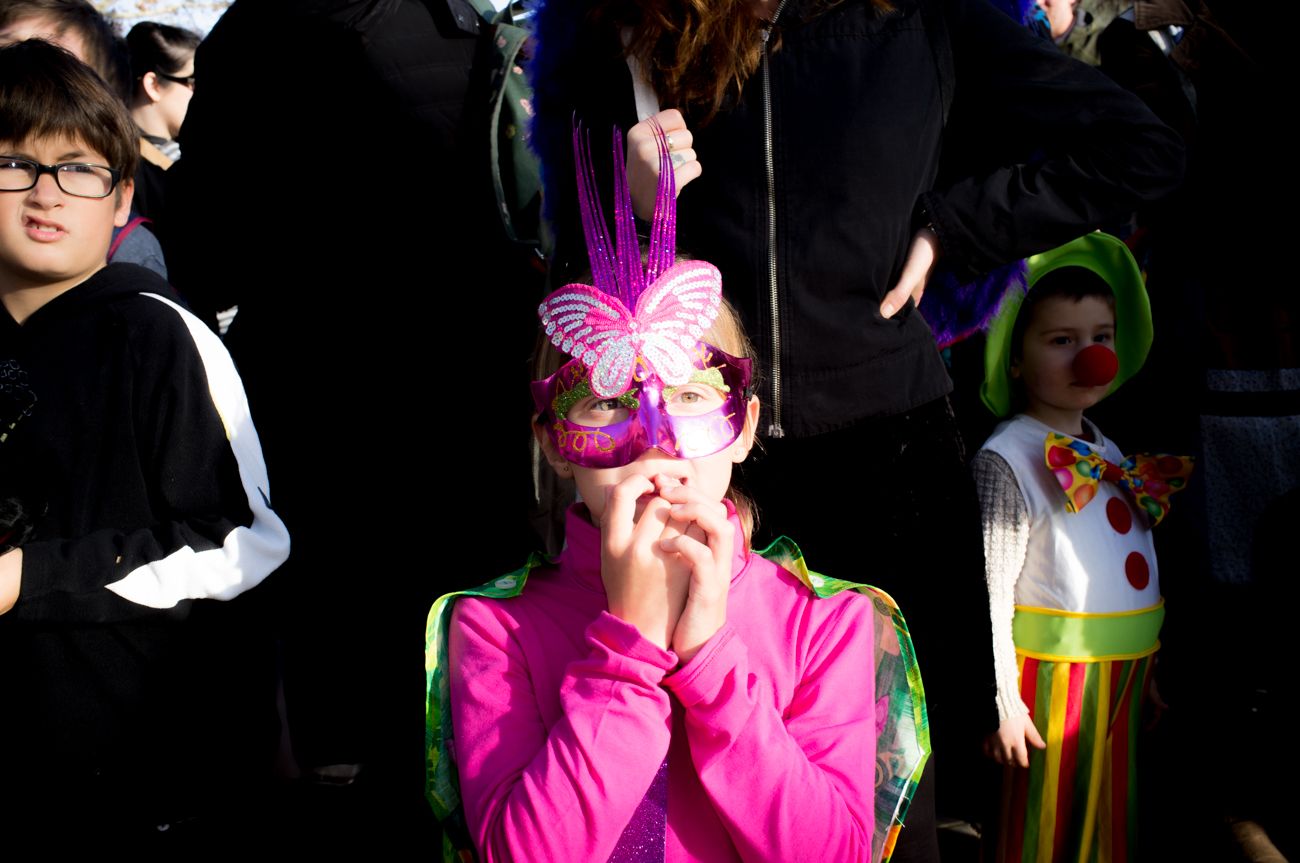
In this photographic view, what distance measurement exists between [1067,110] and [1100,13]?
2.32 m

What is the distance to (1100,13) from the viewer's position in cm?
395

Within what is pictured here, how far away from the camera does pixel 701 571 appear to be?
1.48 meters

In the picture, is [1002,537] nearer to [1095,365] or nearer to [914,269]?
[1095,365]

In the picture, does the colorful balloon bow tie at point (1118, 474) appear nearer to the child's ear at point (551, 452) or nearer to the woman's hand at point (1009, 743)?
the woman's hand at point (1009, 743)

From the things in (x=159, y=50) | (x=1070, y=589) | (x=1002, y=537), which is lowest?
(x=1070, y=589)

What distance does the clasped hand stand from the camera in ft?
4.89

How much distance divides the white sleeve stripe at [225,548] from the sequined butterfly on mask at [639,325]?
775mm

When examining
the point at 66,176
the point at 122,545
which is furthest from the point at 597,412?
the point at 66,176

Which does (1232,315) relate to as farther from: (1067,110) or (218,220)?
(218,220)

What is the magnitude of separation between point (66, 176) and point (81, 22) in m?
1.19

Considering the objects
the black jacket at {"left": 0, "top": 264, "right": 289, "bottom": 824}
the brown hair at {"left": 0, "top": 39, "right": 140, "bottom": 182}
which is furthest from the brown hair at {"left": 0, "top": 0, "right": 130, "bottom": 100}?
the black jacket at {"left": 0, "top": 264, "right": 289, "bottom": 824}

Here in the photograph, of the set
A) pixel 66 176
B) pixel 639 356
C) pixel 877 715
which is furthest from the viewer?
pixel 66 176

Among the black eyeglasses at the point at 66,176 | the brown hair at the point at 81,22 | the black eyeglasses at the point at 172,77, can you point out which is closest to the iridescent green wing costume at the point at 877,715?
the black eyeglasses at the point at 66,176

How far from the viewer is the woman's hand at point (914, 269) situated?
6.45 feet
